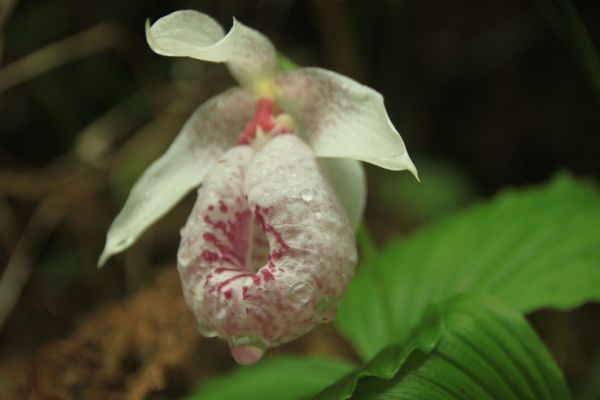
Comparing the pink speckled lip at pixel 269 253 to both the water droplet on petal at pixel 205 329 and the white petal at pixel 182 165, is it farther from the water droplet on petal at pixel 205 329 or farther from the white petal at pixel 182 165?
the white petal at pixel 182 165

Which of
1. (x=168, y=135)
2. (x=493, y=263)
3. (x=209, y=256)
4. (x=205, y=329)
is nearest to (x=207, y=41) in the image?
(x=209, y=256)

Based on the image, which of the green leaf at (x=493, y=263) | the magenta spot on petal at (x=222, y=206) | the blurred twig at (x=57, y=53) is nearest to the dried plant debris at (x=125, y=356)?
the green leaf at (x=493, y=263)

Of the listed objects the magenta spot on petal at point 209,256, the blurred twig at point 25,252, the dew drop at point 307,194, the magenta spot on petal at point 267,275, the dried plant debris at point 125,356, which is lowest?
the blurred twig at point 25,252

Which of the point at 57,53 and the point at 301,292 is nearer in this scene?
the point at 301,292

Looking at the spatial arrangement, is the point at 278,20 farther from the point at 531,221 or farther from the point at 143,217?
the point at 143,217

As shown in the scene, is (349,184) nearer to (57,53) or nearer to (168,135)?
(168,135)

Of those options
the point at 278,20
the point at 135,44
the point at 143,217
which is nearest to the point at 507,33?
the point at 278,20

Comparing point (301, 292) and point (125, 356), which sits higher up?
point (301, 292)
